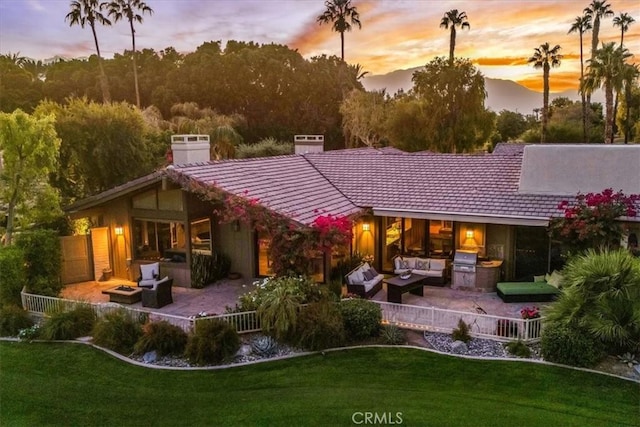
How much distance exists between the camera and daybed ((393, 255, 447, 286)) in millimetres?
15008

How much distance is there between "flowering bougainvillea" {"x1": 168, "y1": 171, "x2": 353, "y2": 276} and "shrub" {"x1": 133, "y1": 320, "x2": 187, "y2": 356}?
338 centimetres

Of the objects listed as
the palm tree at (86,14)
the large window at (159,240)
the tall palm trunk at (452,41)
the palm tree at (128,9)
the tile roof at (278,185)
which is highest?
the palm tree at (128,9)

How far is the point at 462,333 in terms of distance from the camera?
10.8 meters

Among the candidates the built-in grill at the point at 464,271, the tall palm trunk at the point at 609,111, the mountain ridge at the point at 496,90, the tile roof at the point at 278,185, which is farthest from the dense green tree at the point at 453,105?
the built-in grill at the point at 464,271

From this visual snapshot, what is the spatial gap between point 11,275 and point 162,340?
19.3 ft

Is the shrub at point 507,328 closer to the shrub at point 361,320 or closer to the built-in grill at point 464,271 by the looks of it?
the shrub at point 361,320

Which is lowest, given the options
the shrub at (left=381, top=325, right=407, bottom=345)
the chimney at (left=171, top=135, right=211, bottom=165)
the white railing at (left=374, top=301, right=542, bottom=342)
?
the shrub at (left=381, top=325, right=407, bottom=345)

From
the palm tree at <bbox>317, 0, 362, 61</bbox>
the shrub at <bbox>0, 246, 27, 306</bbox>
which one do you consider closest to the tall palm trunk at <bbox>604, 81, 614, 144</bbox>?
the palm tree at <bbox>317, 0, 362, 61</bbox>

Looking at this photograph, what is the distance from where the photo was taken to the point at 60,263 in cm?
1460

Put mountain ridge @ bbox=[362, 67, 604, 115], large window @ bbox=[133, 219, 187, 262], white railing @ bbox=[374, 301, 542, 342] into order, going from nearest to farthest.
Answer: white railing @ bbox=[374, 301, 542, 342] → large window @ bbox=[133, 219, 187, 262] → mountain ridge @ bbox=[362, 67, 604, 115]

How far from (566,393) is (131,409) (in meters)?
8.02

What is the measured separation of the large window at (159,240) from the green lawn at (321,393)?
5.34 metres

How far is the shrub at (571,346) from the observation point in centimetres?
962

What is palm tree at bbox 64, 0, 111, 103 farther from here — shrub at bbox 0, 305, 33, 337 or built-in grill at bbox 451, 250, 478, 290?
built-in grill at bbox 451, 250, 478, 290
